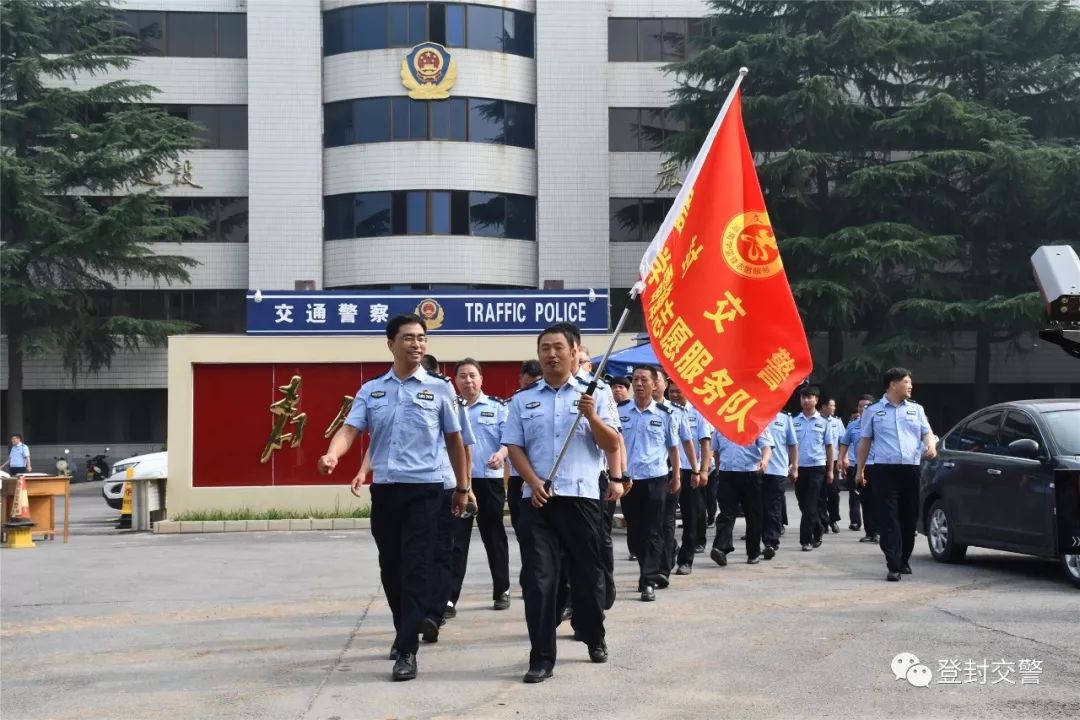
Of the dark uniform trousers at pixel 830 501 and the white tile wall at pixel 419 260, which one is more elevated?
the white tile wall at pixel 419 260

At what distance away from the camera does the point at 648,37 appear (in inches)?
1599

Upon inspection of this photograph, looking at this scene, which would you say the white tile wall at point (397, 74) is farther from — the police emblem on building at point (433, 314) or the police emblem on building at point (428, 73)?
the police emblem on building at point (433, 314)

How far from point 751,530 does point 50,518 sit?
32.8 feet

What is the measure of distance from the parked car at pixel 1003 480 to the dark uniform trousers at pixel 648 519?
2994mm

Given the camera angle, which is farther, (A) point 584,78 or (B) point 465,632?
(A) point 584,78

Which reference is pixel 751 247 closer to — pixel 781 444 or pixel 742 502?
pixel 742 502

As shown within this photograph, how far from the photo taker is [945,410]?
41.7 metres

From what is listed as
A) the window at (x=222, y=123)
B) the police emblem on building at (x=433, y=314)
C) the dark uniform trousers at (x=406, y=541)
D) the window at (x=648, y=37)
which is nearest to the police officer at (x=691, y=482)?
the dark uniform trousers at (x=406, y=541)

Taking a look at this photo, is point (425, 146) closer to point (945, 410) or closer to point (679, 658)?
point (945, 410)

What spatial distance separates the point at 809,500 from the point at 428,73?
2603cm

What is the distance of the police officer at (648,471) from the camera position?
1029 cm

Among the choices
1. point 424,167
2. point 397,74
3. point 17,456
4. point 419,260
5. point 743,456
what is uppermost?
point 397,74

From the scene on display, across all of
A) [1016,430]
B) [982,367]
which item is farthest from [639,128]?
[1016,430]

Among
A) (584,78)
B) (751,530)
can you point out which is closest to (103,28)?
(584,78)
